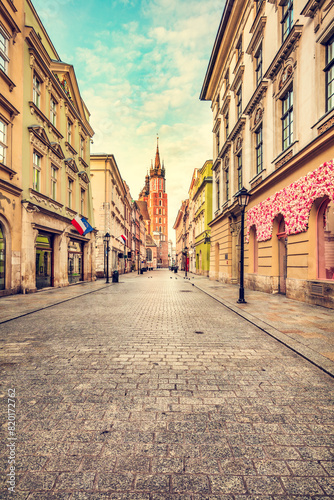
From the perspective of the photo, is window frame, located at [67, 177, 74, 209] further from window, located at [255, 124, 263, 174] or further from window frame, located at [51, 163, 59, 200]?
window, located at [255, 124, 263, 174]

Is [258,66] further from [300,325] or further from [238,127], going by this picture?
[300,325]

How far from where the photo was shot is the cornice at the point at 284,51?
10.3 meters

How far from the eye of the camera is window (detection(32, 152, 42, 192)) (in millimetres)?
14411

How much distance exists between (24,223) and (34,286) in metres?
3.07

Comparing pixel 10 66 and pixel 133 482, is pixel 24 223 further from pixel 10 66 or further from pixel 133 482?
pixel 133 482

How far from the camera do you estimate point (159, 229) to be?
399 feet

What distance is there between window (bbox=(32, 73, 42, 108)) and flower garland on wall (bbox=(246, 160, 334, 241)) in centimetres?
1263

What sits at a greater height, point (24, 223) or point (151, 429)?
point (24, 223)

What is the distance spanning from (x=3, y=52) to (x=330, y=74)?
12.4m

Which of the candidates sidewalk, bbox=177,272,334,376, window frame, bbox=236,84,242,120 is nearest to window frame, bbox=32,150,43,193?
sidewalk, bbox=177,272,334,376

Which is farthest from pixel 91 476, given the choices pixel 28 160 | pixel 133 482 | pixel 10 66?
pixel 10 66

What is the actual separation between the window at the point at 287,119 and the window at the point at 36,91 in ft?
39.2

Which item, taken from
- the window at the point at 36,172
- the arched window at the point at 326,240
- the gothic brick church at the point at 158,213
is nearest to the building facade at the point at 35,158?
the window at the point at 36,172

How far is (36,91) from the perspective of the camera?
14.8m
